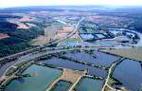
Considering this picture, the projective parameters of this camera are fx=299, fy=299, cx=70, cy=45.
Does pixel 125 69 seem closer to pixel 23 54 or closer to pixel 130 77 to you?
pixel 130 77

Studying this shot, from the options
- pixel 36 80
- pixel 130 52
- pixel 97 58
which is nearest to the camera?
pixel 36 80

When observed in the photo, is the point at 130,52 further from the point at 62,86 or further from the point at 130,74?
the point at 62,86

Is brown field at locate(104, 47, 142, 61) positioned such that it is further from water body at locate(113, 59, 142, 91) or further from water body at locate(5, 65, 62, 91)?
water body at locate(5, 65, 62, 91)

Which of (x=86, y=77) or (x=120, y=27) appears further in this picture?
(x=120, y=27)

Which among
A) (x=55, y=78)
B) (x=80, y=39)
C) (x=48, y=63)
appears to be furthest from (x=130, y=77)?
(x=80, y=39)

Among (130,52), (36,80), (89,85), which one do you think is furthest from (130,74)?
(130,52)

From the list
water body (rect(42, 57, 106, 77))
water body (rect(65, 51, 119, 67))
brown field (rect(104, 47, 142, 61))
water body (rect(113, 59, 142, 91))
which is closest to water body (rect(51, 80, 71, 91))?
water body (rect(42, 57, 106, 77))

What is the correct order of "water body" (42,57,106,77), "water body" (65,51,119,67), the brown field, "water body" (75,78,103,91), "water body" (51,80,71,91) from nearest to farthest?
1. "water body" (51,80,71,91)
2. "water body" (75,78,103,91)
3. "water body" (42,57,106,77)
4. "water body" (65,51,119,67)
5. the brown field
